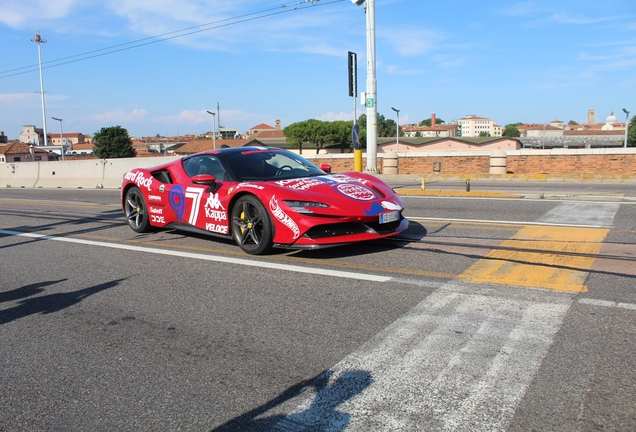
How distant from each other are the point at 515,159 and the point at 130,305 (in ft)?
69.5

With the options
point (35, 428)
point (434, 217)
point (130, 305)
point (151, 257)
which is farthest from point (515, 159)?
point (35, 428)

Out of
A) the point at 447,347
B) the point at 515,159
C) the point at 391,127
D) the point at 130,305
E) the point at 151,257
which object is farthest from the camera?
the point at 391,127

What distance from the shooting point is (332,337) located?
142 inches

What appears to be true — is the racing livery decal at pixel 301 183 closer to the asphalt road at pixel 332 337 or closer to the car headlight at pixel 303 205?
the car headlight at pixel 303 205

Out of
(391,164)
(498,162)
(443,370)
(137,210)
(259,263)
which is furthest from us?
(391,164)

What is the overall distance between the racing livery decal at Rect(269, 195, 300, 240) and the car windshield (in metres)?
0.84

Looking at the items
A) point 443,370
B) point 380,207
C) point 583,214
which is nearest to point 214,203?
point 380,207

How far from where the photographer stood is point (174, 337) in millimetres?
3809

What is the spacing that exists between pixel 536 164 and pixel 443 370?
2134 centimetres

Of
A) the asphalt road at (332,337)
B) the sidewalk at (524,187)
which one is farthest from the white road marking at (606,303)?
the sidewalk at (524,187)

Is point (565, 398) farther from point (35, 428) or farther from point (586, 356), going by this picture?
point (35, 428)

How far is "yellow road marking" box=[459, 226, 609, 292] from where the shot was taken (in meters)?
4.63

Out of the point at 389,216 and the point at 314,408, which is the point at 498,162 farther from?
the point at 314,408

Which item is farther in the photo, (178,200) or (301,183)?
(178,200)
